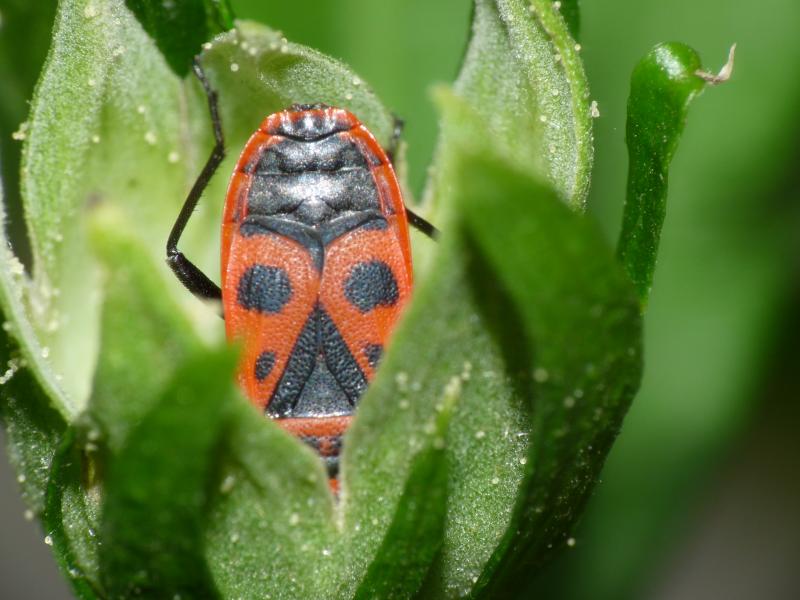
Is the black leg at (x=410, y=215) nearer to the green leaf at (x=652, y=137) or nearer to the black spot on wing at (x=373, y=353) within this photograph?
the black spot on wing at (x=373, y=353)

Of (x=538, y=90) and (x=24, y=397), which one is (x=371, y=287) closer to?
(x=538, y=90)

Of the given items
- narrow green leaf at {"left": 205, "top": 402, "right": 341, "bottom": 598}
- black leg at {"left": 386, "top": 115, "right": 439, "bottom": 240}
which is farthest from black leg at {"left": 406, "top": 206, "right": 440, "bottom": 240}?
narrow green leaf at {"left": 205, "top": 402, "right": 341, "bottom": 598}

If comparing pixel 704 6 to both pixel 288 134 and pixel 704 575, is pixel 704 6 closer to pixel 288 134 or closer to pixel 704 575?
pixel 288 134

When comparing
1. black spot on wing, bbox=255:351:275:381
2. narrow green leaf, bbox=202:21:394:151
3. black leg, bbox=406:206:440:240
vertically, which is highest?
narrow green leaf, bbox=202:21:394:151

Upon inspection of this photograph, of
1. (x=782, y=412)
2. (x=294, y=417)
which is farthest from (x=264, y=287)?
(x=782, y=412)

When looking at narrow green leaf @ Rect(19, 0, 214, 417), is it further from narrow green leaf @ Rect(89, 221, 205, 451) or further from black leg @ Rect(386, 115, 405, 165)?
black leg @ Rect(386, 115, 405, 165)

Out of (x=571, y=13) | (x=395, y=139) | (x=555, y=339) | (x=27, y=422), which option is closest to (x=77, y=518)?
(x=27, y=422)
